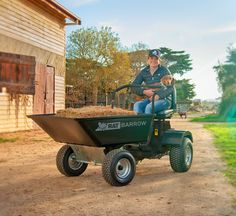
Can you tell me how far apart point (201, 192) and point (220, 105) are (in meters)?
26.4

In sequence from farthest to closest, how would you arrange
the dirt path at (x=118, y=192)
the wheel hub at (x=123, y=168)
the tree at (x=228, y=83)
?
1. the tree at (x=228, y=83)
2. the wheel hub at (x=123, y=168)
3. the dirt path at (x=118, y=192)

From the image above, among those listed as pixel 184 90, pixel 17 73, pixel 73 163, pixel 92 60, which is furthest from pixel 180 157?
pixel 184 90

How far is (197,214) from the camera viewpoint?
3.71 metres

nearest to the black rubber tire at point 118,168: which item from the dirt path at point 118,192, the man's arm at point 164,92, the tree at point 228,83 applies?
the dirt path at point 118,192

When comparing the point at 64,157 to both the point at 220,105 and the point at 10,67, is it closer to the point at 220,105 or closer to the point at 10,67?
the point at 10,67

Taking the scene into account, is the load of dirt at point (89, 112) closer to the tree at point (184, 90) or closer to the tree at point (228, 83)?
the tree at point (228, 83)

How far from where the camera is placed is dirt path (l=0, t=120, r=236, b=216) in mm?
3875

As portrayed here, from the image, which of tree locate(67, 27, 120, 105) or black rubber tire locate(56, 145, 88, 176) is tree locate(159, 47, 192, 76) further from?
black rubber tire locate(56, 145, 88, 176)

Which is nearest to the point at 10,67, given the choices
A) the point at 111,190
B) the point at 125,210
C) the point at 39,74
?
the point at 39,74

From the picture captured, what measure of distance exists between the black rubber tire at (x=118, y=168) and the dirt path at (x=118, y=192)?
11cm

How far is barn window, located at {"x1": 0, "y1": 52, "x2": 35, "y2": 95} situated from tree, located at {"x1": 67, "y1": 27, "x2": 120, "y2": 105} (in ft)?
58.5

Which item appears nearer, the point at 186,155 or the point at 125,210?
the point at 125,210

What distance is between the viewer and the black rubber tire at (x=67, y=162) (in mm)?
5660

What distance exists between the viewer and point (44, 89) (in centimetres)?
1683
